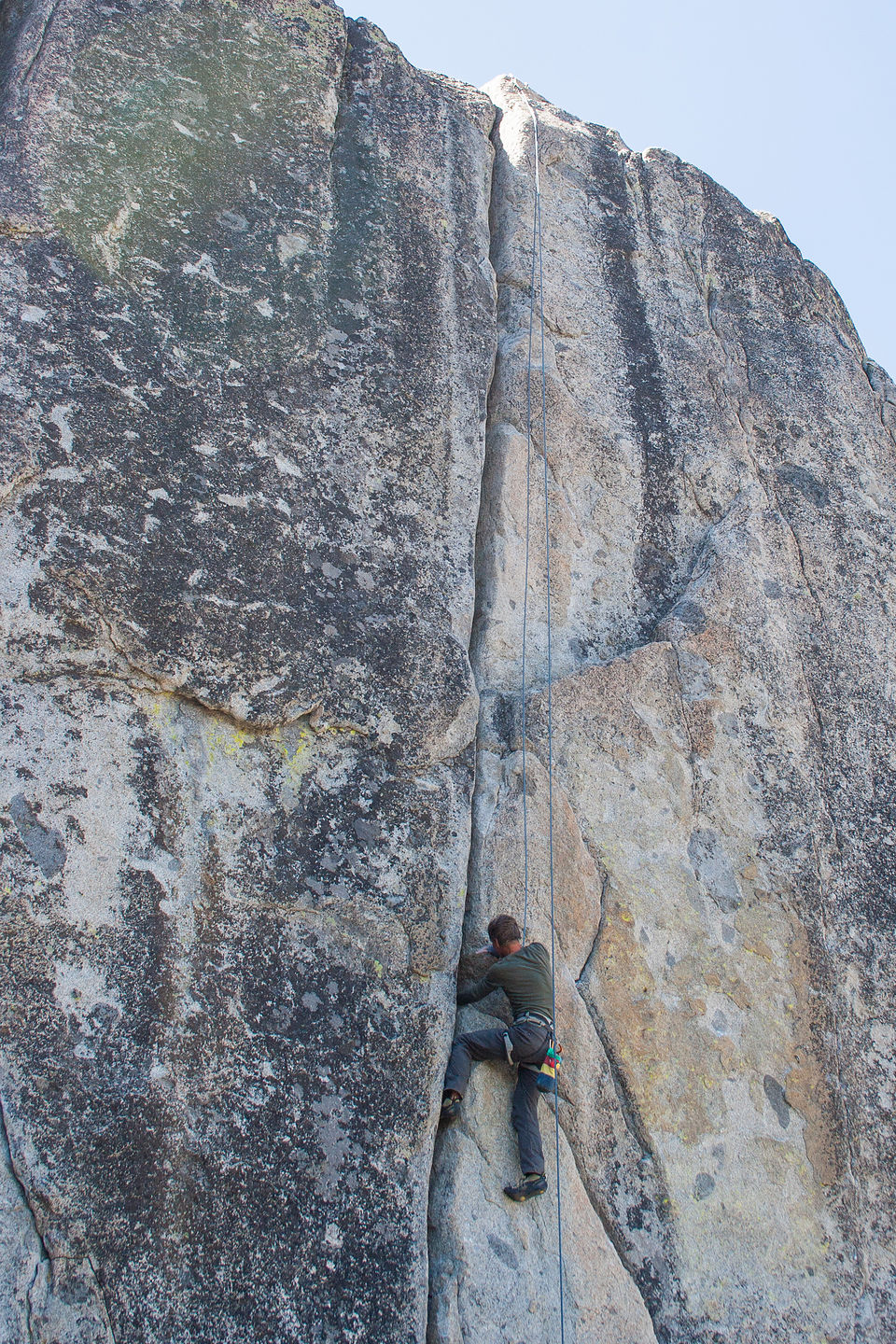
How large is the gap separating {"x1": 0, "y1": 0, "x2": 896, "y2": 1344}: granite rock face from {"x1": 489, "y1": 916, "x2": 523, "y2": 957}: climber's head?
175 mm

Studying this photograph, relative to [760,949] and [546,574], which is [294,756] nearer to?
[546,574]

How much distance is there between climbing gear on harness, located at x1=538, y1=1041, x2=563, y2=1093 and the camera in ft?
11.2

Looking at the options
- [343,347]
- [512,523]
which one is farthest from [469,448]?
[343,347]

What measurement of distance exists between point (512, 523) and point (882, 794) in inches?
86.0

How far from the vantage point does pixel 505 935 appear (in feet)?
11.8

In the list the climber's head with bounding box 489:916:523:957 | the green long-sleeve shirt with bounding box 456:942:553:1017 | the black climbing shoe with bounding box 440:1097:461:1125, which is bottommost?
the black climbing shoe with bounding box 440:1097:461:1125

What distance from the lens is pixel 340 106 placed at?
5.43 metres

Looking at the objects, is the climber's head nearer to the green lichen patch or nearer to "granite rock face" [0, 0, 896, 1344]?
"granite rock face" [0, 0, 896, 1344]

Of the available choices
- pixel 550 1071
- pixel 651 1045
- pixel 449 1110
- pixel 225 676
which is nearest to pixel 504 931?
pixel 550 1071

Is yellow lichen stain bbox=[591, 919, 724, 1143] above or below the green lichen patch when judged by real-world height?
below

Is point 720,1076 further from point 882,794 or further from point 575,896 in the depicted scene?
point 882,794

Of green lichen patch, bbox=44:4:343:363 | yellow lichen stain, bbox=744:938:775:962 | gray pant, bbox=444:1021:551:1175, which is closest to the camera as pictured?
gray pant, bbox=444:1021:551:1175

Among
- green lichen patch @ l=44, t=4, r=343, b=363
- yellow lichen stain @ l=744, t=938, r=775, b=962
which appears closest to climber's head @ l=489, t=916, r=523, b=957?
yellow lichen stain @ l=744, t=938, r=775, b=962

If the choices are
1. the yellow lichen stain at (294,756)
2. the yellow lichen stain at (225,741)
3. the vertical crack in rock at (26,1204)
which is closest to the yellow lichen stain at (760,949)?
the yellow lichen stain at (294,756)
